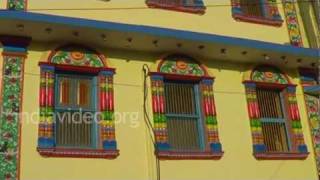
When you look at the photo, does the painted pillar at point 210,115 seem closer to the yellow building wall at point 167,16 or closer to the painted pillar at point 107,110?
the yellow building wall at point 167,16

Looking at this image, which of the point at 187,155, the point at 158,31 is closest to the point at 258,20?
the point at 158,31

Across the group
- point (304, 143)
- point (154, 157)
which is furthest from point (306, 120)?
point (154, 157)

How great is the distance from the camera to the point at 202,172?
1091 cm

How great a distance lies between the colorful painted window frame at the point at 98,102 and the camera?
32.1 ft

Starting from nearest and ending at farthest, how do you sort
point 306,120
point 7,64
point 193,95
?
point 7,64 < point 193,95 < point 306,120

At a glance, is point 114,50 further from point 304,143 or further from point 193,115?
point 304,143

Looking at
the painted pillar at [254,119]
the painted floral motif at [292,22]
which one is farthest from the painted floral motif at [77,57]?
the painted floral motif at [292,22]

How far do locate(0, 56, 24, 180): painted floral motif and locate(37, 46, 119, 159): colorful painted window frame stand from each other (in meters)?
0.44

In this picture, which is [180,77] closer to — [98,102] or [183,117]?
[183,117]

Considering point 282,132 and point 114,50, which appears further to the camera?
point 282,132

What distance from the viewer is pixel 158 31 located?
35.8ft

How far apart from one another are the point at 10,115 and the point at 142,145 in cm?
276

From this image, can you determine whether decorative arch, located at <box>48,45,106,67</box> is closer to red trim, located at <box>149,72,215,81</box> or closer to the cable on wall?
the cable on wall

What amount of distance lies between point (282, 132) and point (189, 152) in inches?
112
